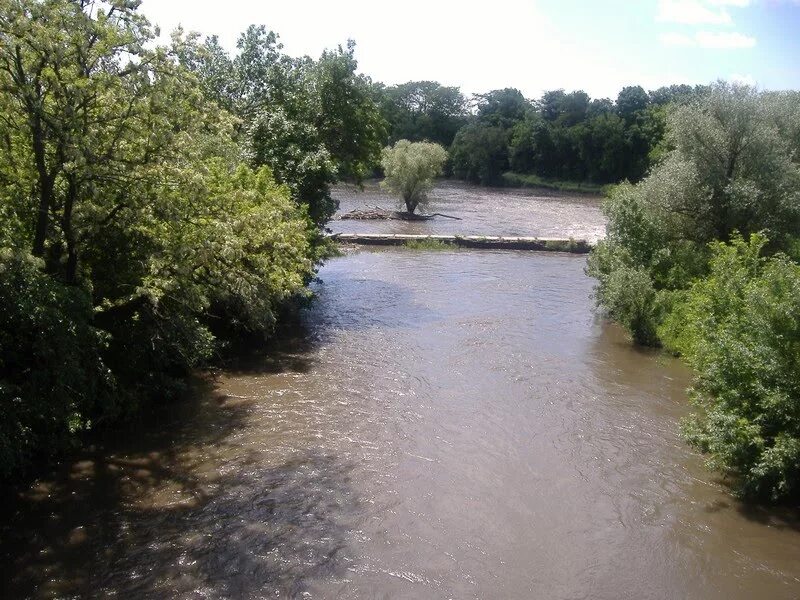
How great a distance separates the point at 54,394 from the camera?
11.0 meters

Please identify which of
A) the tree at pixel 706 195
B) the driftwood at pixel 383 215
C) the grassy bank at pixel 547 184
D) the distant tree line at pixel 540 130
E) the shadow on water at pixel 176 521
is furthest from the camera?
the distant tree line at pixel 540 130

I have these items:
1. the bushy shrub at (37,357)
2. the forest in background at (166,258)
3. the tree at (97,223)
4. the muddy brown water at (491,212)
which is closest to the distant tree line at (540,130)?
A: the muddy brown water at (491,212)

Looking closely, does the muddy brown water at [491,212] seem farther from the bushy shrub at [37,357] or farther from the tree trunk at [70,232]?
the bushy shrub at [37,357]

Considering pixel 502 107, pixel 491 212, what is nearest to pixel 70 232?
pixel 491 212

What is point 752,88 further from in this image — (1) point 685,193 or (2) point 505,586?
(2) point 505,586

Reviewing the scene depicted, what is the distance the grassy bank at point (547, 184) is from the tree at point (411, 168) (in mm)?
38086

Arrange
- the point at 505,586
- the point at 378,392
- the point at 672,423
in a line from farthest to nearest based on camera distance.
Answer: the point at 378,392, the point at 672,423, the point at 505,586

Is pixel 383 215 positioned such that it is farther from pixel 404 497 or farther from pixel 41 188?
pixel 404 497

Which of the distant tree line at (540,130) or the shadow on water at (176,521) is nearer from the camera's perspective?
the shadow on water at (176,521)

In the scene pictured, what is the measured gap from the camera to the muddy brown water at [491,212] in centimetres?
4747

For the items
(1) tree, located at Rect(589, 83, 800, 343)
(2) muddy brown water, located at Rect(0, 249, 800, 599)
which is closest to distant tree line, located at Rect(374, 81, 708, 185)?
(1) tree, located at Rect(589, 83, 800, 343)

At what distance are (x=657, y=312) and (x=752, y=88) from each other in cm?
897

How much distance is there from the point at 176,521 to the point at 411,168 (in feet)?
137

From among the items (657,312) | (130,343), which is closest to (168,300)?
(130,343)
